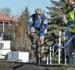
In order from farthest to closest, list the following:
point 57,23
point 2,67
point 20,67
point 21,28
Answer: point 21,28 < point 57,23 < point 2,67 < point 20,67

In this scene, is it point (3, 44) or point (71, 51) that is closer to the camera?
point (71, 51)

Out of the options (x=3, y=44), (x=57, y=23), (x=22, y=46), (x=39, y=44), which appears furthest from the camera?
(x=57, y=23)

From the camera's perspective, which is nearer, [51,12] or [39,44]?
[39,44]

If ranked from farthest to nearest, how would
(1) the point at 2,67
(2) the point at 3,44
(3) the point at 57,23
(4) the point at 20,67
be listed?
(3) the point at 57,23
(2) the point at 3,44
(1) the point at 2,67
(4) the point at 20,67

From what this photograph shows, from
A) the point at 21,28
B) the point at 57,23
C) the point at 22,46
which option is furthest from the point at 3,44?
the point at 21,28

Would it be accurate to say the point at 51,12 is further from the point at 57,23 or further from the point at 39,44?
the point at 39,44

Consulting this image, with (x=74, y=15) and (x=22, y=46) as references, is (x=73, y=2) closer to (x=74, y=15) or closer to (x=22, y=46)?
(x=74, y=15)

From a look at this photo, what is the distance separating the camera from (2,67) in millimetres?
9781

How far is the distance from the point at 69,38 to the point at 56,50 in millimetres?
1530

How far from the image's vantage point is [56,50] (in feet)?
36.1

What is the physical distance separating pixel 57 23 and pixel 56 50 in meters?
28.4

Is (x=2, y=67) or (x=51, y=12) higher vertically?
(x=51, y=12)

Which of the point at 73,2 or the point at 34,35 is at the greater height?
the point at 73,2

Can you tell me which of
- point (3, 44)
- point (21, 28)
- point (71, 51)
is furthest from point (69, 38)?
point (21, 28)
